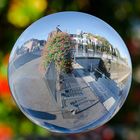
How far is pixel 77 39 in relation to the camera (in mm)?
1168

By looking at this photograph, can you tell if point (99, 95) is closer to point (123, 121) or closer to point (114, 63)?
point (114, 63)

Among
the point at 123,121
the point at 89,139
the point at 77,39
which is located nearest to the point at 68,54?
the point at 77,39

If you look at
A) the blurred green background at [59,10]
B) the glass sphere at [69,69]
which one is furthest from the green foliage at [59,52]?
the blurred green background at [59,10]

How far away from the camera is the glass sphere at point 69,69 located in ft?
3.83

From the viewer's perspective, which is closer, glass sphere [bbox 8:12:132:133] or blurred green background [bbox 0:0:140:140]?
glass sphere [bbox 8:12:132:133]

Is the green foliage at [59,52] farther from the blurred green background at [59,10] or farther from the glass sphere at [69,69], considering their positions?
the blurred green background at [59,10]

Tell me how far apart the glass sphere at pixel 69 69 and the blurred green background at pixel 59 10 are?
199 centimetres

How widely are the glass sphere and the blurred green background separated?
6.52 feet

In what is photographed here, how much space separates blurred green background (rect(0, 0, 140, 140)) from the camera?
3.65m

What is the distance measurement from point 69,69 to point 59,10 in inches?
109

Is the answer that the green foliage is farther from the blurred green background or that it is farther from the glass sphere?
the blurred green background

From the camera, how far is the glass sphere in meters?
1.17

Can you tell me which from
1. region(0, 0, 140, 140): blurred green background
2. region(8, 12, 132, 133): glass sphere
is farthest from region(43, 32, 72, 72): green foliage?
region(0, 0, 140, 140): blurred green background

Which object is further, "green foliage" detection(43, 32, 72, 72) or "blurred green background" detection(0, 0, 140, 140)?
"blurred green background" detection(0, 0, 140, 140)
